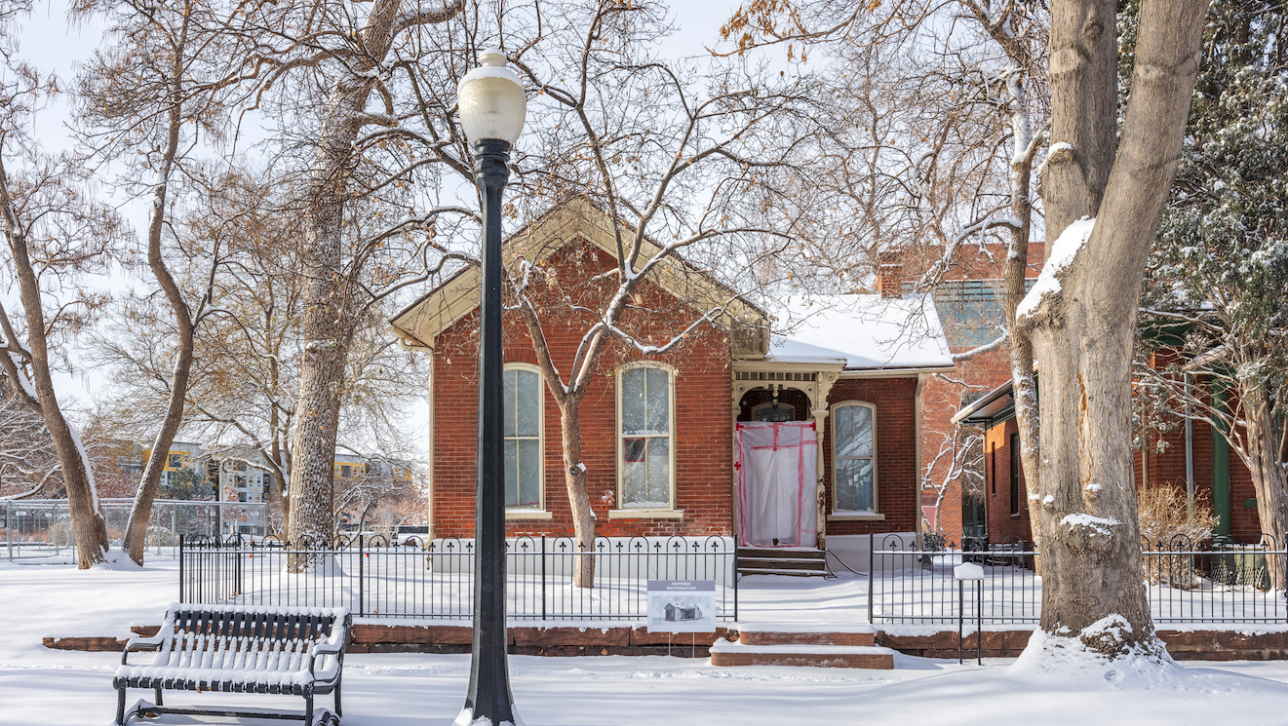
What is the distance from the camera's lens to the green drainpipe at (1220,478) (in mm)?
18000

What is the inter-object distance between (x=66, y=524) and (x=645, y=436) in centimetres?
1784

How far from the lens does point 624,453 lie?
59.4 feet

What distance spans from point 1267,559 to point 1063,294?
9.59 metres

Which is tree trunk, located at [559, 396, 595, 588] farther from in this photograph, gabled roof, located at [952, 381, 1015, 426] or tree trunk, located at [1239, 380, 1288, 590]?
gabled roof, located at [952, 381, 1015, 426]

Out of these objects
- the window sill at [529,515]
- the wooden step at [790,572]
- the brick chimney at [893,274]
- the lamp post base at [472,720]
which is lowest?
the wooden step at [790,572]

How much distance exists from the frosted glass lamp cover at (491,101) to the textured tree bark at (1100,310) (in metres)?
4.91

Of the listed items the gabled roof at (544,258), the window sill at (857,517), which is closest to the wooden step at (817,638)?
the gabled roof at (544,258)

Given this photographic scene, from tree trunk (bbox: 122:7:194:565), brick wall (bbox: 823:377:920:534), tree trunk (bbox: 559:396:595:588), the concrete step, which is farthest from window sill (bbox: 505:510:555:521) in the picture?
tree trunk (bbox: 122:7:194:565)

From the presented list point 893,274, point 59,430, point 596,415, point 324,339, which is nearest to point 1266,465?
point 893,274

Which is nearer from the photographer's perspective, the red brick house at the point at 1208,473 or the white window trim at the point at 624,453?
the white window trim at the point at 624,453

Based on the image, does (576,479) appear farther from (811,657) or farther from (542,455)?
(811,657)

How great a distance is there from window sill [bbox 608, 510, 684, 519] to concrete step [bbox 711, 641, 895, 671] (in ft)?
19.7

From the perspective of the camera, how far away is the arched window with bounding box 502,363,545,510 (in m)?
18.2

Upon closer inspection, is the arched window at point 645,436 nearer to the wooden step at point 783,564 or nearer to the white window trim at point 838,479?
the wooden step at point 783,564
